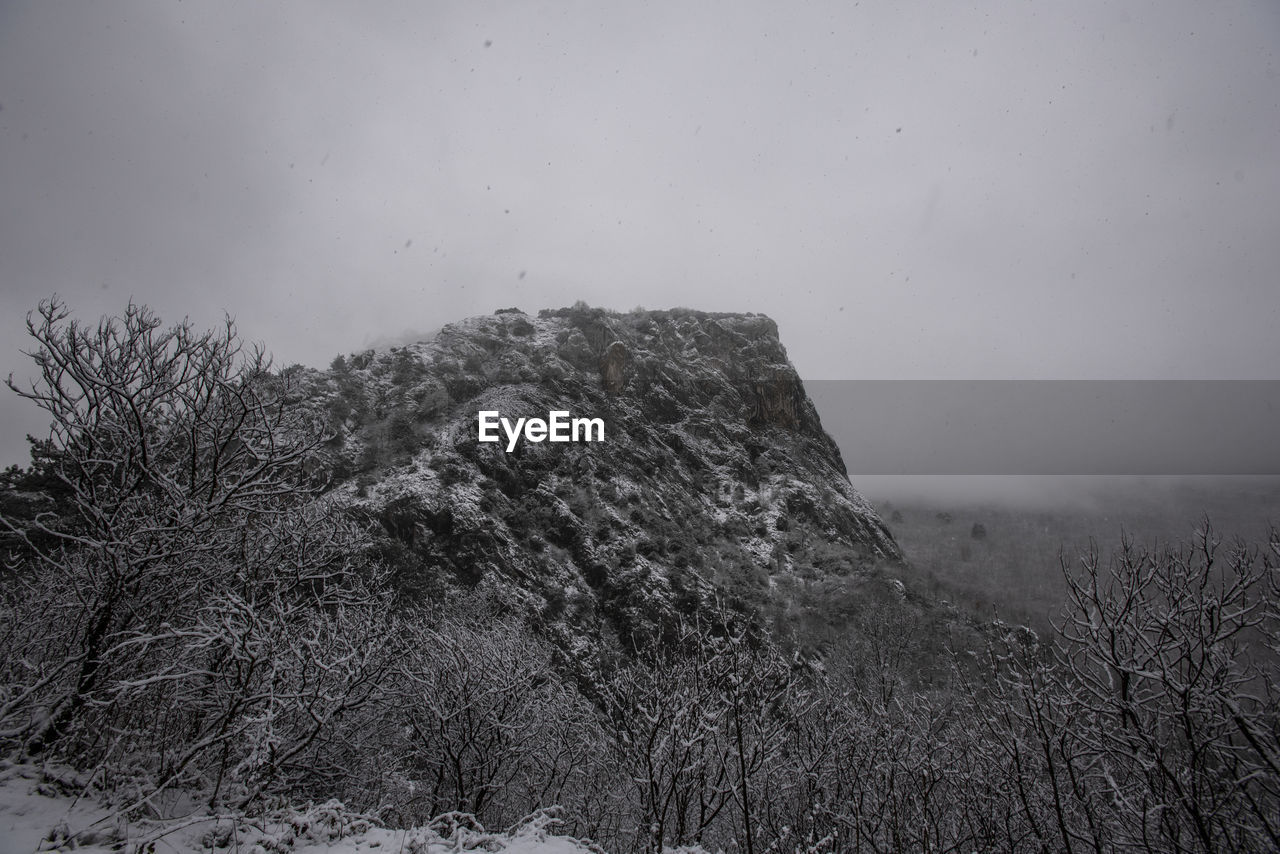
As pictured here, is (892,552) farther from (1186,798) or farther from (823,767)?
(1186,798)

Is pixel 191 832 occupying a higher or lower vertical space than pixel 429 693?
higher

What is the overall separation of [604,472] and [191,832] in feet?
136

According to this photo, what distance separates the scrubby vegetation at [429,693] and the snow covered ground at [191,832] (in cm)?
35

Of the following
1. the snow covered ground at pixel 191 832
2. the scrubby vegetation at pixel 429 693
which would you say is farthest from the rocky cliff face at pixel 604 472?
the snow covered ground at pixel 191 832

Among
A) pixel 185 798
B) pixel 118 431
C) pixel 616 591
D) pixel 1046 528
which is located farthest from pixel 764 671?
pixel 1046 528

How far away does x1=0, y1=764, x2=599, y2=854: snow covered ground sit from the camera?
5.16 m

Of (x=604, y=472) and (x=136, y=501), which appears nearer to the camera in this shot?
(x=136, y=501)

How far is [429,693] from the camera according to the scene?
1223 centimetres

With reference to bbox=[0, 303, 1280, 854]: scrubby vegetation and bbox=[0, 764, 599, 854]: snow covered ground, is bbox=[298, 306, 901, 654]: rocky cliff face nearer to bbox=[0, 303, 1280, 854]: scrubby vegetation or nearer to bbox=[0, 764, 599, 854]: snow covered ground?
bbox=[0, 303, 1280, 854]: scrubby vegetation

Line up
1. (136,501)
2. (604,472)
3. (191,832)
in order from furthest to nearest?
1. (604,472)
2. (136,501)
3. (191,832)

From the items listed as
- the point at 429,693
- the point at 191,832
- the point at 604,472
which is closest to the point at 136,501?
the point at 191,832

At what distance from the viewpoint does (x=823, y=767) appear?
37.6 ft

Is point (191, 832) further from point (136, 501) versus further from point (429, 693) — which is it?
point (429, 693)

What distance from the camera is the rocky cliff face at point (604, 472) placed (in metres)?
35.2
